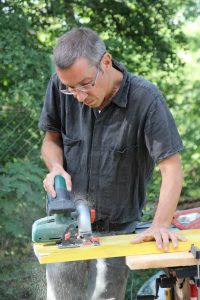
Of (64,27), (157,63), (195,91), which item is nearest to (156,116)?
(64,27)

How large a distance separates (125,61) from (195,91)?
2447 mm

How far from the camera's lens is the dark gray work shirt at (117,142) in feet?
11.6

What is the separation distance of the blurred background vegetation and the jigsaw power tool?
3.78ft

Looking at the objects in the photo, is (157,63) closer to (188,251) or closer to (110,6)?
(110,6)

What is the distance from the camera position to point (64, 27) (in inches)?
267

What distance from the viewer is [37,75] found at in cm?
615

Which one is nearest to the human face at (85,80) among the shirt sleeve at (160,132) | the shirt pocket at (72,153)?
the shirt sleeve at (160,132)

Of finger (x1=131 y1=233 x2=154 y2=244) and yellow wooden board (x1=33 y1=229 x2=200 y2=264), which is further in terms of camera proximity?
finger (x1=131 y1=233 x2=154 y2=244)

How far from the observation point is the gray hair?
3.31m

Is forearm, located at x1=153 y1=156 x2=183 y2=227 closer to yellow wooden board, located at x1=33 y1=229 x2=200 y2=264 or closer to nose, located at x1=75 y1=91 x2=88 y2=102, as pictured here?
yellow wooden board, located at x1=33 y1=229 x2=200 y2=264

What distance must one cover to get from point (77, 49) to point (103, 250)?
0.92 metres

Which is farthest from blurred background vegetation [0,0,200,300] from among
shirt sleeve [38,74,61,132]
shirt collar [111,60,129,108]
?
shirt collar [111,60,129,108]

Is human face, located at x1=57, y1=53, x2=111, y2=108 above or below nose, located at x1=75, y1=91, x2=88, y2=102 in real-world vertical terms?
above

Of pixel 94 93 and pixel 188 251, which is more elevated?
pixel 94 93
